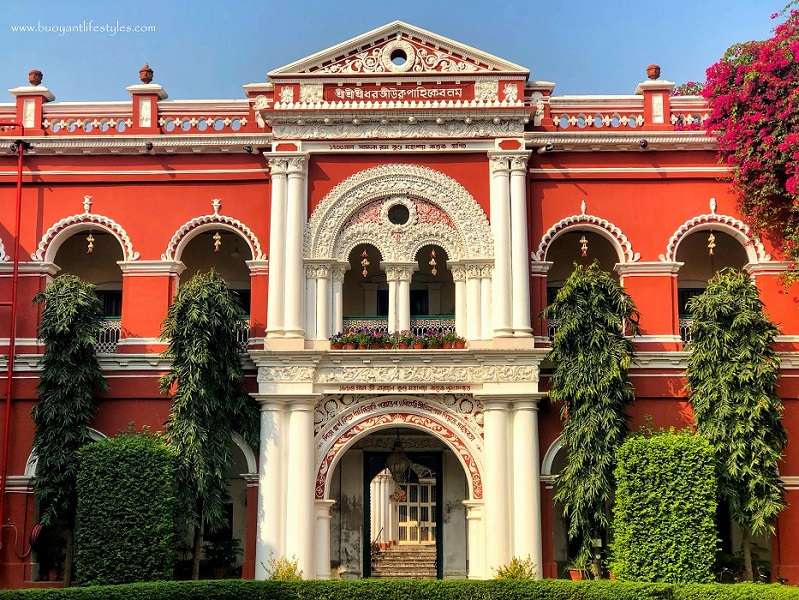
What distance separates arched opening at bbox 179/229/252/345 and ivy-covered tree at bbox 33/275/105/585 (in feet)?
11.0

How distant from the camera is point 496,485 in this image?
18.5m

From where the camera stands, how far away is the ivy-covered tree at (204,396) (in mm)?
18094

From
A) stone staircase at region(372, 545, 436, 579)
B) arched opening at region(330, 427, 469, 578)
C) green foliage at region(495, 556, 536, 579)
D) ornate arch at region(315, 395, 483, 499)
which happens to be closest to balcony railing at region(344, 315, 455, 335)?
ornate arch at region(315, 395, 483, 499)

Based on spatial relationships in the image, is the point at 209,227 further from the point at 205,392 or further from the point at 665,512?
the point at 665,512

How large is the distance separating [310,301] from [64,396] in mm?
4456

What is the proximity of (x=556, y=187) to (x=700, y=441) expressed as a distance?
5308mm

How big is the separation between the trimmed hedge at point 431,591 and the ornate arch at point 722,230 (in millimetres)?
6048

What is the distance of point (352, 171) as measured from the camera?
65.2 ft


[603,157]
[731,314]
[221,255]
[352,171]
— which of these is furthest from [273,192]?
[731,314]

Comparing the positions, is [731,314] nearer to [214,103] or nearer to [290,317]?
[290,317]

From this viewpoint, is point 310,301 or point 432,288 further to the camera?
point 432,288

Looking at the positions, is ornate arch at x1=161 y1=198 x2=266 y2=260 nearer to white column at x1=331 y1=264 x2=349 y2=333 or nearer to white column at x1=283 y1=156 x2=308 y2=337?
white column at x1=283 y1=156 x2=308 y2=337

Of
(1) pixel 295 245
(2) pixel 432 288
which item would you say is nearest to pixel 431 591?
(1) pixel 295 245

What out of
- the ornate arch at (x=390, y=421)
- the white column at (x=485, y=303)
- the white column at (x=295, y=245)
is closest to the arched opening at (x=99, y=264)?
the white column at (x=295, y=245)
